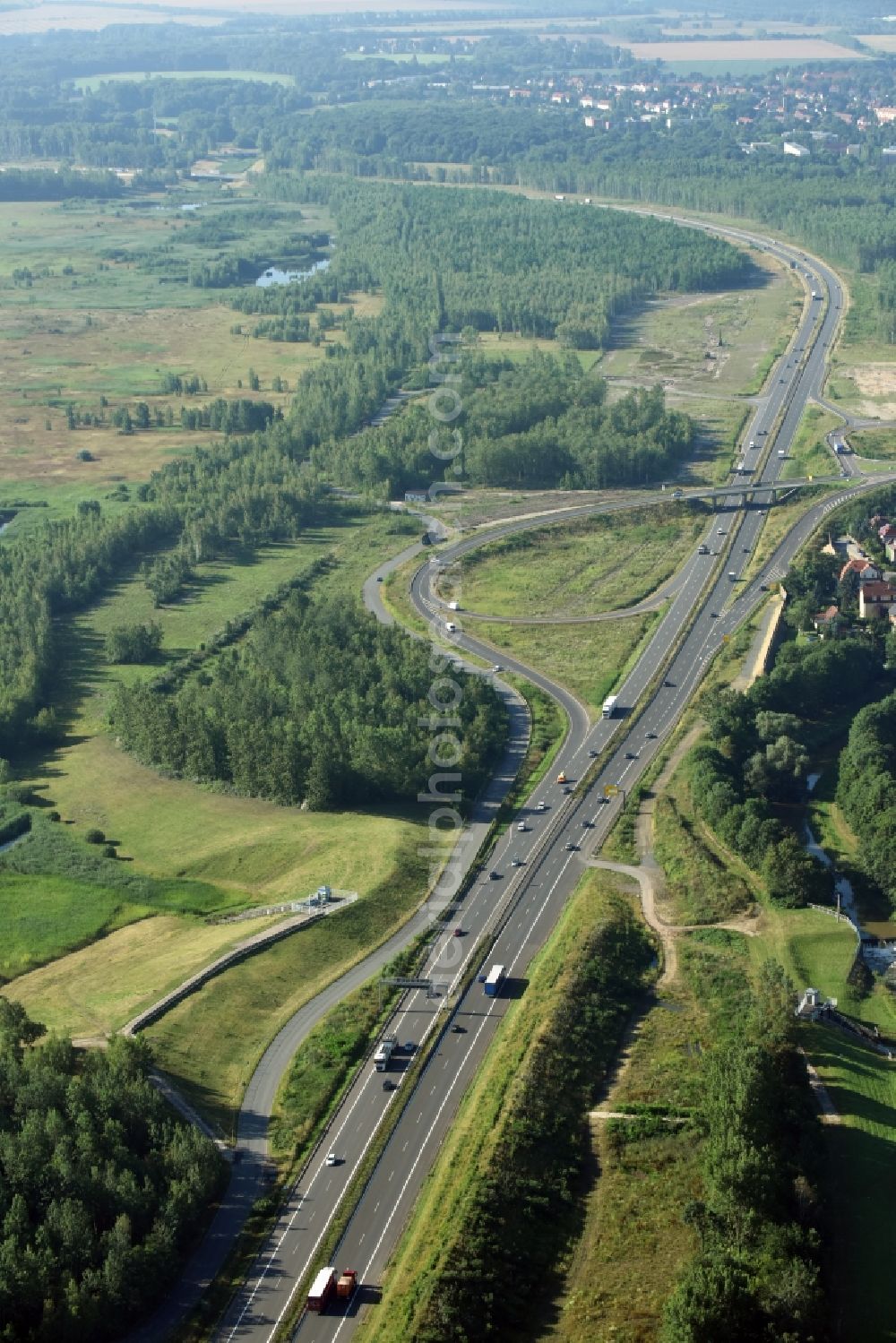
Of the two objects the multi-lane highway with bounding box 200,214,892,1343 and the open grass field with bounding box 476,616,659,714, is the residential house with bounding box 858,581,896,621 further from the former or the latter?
the open grass field with bounding box 476,616,659,714

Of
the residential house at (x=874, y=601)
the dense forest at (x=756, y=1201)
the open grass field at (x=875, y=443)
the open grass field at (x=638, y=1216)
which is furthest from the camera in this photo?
the open grass field at (x=875, y=443)

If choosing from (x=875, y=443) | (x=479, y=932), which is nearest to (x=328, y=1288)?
(x=479, y=932)

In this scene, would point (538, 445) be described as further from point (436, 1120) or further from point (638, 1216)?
point (638, 1216)

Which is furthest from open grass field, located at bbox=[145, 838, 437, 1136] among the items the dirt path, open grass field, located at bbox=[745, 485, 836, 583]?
open grass field, located at bbox=[745, 485, 836, 583]

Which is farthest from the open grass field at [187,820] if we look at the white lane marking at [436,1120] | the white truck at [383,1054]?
the white truck at [383,1054]

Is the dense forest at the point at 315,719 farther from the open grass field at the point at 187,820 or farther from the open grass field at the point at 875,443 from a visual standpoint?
the open grass field at the point at 875,443

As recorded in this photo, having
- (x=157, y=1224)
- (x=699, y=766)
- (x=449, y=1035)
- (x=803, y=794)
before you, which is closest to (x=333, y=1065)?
(x=449, y=1035)
